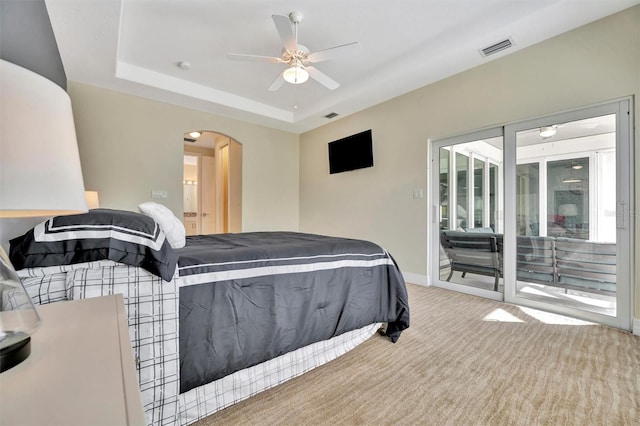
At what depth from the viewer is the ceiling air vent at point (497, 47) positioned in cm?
282

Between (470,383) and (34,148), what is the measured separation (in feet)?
6.95

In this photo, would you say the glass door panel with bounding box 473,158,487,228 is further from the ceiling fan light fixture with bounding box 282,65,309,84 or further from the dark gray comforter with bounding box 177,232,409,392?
the ceiling fan light fixture with bounding box 282,65,309,84

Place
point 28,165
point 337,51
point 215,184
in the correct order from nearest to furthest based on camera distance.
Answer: point 28,165
point 337,51
point 215,184

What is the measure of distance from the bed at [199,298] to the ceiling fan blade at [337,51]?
1804 millimetres

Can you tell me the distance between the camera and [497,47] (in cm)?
290

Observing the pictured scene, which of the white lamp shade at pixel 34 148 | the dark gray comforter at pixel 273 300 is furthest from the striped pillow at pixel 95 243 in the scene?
the white lamp shade at pixel 34 148

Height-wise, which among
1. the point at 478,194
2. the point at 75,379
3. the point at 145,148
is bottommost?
the point at 75,379

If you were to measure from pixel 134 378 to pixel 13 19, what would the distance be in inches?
86.4

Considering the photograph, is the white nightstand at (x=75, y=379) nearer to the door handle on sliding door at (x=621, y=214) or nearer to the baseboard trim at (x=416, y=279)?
the door handle on sliding door at (x=621, y=214)

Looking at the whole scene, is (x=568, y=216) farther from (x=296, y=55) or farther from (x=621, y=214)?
(x=296, y=55)

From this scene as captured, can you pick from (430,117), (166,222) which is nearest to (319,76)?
(430,117)

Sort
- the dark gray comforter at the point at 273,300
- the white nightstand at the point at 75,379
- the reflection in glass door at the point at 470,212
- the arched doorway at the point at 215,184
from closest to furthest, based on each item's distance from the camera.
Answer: the white nightstand at the point at 75,379 → the dark gray comforter at the point at 273,300 → the reflection in glass door at the point at 470,212 → the arched doorway at the point at 215,184

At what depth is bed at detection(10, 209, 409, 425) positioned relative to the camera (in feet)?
3.56

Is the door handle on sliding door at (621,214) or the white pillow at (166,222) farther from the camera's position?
the door handle on sliding door at (621,214)
